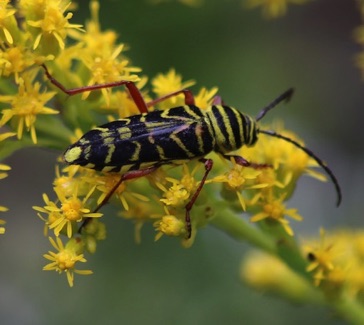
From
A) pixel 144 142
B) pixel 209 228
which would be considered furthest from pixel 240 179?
pixel 209 228

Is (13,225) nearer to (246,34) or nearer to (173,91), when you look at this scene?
(246,34)

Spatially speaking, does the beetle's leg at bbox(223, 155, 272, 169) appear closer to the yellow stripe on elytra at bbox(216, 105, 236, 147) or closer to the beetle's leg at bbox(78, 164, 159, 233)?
the yellow stripe on elytra at bbox(216, 105, 236, 147)

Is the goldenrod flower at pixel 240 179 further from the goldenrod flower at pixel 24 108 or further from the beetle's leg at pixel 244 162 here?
the goldenrod flower at pixel 24 108

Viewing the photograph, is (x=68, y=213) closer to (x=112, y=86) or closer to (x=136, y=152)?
(x=136, y=152)

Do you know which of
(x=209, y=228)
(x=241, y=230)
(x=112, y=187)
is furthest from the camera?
(x=209, y=228)

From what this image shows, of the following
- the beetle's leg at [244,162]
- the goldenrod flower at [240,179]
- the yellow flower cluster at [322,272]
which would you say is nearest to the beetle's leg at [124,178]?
the goldenrod flower at [240,179]

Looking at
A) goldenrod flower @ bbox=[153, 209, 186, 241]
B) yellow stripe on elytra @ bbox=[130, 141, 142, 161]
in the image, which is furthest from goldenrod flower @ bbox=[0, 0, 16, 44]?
goldenrod flower @ bbox=[153, 209, 186, 241]
